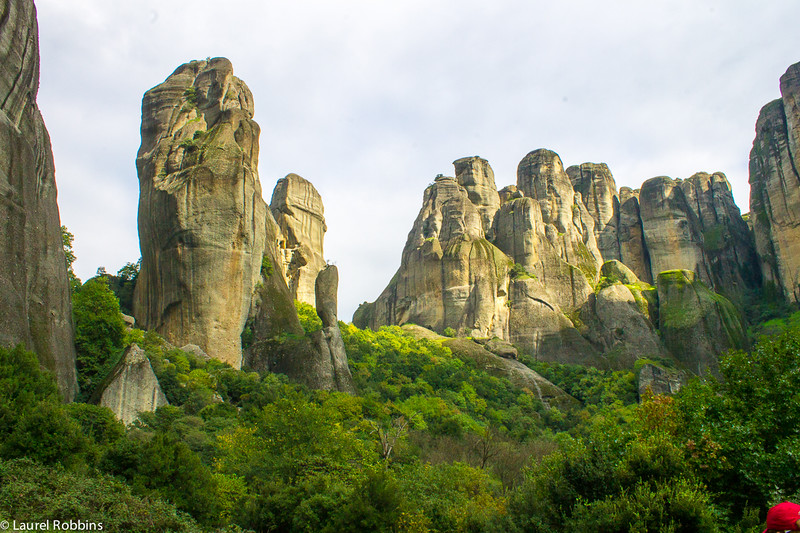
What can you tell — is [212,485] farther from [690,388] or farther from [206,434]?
[690,388]

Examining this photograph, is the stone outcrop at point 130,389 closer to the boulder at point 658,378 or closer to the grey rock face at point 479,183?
the boulder at point 658,378

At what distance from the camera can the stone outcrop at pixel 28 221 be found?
23.5 meters

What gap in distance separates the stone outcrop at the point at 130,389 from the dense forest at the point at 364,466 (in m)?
0.89

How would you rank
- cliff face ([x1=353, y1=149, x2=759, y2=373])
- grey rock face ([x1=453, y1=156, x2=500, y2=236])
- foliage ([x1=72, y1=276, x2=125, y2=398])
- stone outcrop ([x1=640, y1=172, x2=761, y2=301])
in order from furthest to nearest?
Answer: grey rock face ([x1=453, y1=156, x2=500, y2=236]) < stone outcrop ([x1=640, y1=172, x2=761, y2=301]) < cliff face ([x1=353, y1=149, x2=759, y2=373]) < foliage ([x1=72, y1=276, x2=125, y2=398])

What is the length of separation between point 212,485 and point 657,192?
214 ft

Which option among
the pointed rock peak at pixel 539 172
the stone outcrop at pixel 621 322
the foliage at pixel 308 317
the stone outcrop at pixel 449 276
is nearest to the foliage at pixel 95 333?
the foliage at pixel 308 317

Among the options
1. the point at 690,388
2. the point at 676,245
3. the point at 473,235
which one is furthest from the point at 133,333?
the point at 676,245

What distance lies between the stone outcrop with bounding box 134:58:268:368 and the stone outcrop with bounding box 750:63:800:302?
154 feet

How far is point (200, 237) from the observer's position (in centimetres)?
4003

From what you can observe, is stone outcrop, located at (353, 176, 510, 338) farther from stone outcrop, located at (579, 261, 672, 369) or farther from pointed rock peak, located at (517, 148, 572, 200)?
pointed rock peak, located at (517, 148, 572, 200)

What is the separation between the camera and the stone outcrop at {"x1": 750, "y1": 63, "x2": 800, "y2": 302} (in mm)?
60781

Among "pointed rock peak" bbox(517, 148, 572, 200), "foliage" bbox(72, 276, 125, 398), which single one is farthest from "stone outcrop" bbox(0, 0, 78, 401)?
"pointed rock peak" bbox(517, 148, 572, 200)

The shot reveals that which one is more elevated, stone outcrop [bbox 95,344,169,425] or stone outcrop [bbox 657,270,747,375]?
stone outcrop [bbox 657,270,747,375]

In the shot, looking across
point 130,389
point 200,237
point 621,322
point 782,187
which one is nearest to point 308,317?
point 200,237
